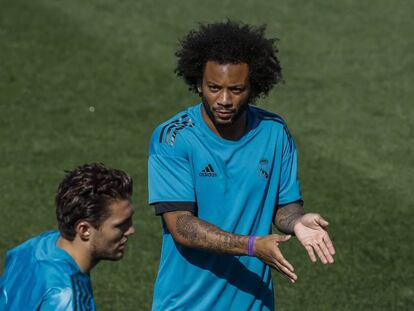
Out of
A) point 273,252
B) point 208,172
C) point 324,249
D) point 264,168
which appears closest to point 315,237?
point 324,249

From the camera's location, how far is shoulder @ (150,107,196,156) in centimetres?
645

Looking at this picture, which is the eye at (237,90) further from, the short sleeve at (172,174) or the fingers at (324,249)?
the fingers at (324,249)

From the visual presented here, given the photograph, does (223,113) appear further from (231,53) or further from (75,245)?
(75,245)

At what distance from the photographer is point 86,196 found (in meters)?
5.40

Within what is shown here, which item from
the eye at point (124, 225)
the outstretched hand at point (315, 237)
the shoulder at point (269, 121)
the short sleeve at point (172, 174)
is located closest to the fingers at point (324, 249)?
the outstretched hand at point (315, 237)

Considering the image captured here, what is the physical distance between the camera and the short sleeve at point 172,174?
642cm

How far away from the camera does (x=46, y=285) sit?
512 centimetres

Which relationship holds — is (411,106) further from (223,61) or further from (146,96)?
(223,61)

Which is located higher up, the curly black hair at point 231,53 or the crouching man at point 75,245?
the curly black hair at point 231,53

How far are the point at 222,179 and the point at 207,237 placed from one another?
44 centimetres

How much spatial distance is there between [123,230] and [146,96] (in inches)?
396

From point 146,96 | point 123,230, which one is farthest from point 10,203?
point 123,230

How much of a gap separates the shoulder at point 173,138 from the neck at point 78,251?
1.23 metres

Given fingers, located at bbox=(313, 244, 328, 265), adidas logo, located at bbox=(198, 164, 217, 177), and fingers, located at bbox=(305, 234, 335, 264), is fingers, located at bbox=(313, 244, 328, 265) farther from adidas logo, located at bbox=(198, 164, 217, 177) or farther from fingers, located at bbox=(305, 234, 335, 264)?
adidas logo, located at bbox=(198, 164, 217, 177)
